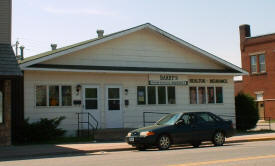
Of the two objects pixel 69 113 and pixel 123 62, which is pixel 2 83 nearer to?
pixel 69 113

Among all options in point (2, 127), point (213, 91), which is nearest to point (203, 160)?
point (2, 127)

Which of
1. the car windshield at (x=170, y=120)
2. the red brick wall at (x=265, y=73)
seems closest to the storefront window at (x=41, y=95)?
the car windshield at (x=170, y=120)

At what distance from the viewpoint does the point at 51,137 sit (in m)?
20.4

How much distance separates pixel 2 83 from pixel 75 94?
16.8 ft

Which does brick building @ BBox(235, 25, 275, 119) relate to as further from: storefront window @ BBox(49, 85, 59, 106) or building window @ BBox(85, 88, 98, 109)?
storefront window @ BBox(49, 85, 59, 106)

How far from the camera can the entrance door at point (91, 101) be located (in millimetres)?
23000

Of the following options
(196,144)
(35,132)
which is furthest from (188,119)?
(35,132)

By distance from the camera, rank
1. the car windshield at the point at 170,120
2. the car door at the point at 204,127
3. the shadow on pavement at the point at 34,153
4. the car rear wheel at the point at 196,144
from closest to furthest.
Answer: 1. the shadow on pavement at the point at 34,153
2. the car windshield at the point at 170,120
3. the car door at the point at 204,127
4. the car rear wheel at the point at 196,144

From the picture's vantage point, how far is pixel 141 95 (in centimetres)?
2478

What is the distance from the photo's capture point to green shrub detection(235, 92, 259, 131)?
27.1 m

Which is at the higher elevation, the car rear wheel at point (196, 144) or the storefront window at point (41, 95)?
the storefront window at point (41, 95)

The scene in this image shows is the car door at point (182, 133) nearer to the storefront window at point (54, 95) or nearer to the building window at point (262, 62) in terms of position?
the storefront window at point (54, 95)

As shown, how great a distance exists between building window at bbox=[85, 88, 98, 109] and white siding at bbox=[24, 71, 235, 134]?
322mm

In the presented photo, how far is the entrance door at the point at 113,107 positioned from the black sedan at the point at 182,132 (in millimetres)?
6164
